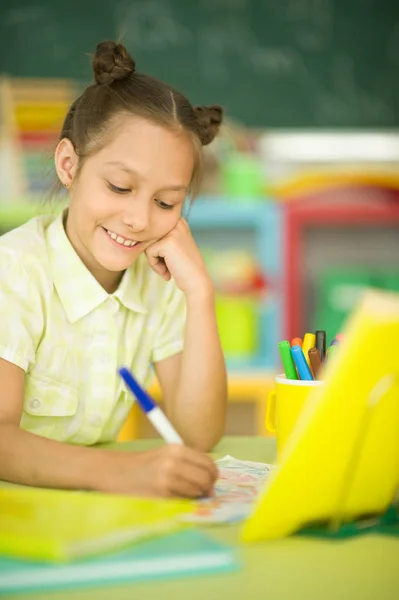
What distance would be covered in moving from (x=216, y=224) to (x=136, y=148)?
1775mm

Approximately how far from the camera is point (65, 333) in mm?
1090

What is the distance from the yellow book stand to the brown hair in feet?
1.86

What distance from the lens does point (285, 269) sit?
269cm

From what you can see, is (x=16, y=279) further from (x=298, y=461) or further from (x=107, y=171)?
(x=298, y=461)

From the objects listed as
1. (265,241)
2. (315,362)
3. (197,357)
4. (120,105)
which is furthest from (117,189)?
(265,241)

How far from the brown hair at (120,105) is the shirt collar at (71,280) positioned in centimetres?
10

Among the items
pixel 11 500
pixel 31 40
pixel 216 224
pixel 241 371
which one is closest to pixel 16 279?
pixel 11 500

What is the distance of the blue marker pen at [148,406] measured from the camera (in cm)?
72

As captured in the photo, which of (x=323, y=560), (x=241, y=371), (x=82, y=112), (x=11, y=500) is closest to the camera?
(x=323, y=560)

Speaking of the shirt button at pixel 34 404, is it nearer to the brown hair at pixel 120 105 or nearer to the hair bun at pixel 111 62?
the brown hair at pixel 120 105

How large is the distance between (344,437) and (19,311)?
52 centimetres

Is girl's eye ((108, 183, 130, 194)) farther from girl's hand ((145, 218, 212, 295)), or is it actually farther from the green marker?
the green marker

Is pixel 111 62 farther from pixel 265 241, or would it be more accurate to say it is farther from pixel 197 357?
pixel 265 241

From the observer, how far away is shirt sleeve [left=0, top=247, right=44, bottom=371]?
0.97m
